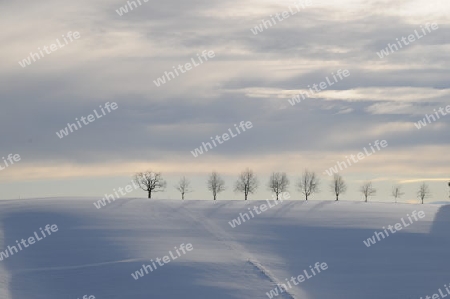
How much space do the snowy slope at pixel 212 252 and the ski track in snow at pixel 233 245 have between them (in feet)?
0.33

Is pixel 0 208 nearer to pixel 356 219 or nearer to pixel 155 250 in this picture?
pixel 155 250

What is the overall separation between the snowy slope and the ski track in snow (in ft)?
0.33

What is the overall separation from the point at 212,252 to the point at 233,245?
385 cm

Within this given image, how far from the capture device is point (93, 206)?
6912 centimetres

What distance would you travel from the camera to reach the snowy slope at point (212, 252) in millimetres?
43406

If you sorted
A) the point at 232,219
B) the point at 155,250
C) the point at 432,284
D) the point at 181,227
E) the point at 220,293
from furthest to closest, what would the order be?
the point at 232,219
the point at 181,227
the point at 155,250
the point at 432,284
the point at 220,293

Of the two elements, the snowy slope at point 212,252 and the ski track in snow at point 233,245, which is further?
the ski track in snow at point 233,245

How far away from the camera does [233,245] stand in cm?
5394

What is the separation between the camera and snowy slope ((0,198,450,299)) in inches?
1709

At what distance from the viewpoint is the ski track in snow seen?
44300mm

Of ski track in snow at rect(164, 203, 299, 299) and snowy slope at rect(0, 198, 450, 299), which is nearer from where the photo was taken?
snowy slope at rect(0, 198, 450, 299)

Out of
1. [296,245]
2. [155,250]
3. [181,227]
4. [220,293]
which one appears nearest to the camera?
[220,293]

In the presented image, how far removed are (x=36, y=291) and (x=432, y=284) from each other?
26.9 metres

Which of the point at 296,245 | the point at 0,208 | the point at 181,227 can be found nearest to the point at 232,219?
the point at 181,227
